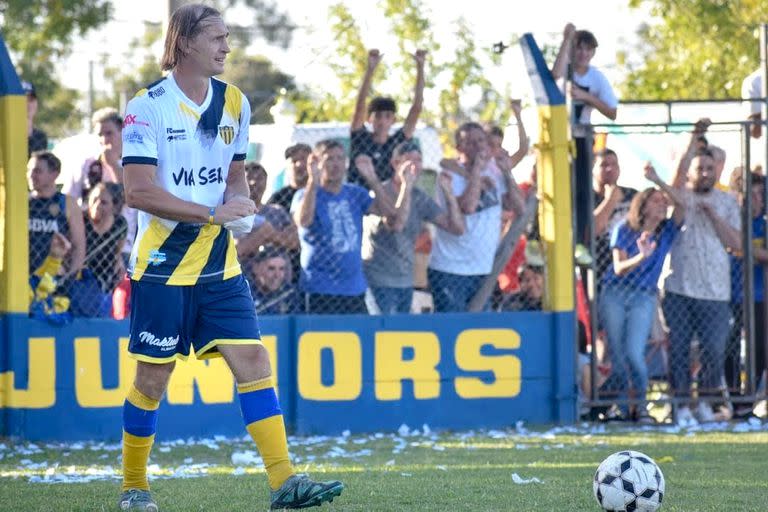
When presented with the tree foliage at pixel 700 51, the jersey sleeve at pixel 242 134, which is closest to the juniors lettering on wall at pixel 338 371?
the jersey sleeve at pixel 242 134

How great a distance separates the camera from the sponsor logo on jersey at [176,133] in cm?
665

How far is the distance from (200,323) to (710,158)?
6.49 metres

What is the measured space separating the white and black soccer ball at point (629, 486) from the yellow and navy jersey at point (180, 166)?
79.4 inches

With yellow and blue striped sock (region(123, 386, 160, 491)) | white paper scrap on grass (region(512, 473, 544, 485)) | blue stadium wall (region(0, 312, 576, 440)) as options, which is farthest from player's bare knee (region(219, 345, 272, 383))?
blue stadium wall (region(0, 312, 576, 440))

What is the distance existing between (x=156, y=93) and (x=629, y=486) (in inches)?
112

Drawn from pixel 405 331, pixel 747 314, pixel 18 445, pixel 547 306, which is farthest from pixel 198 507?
pixel 747 314

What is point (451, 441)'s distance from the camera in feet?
35.4

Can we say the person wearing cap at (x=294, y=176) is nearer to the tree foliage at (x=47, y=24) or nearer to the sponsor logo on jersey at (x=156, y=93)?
the sponsor logo on jersey at (x=156, y=93)

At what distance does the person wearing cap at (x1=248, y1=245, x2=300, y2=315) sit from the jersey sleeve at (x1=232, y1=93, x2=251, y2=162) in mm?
4475

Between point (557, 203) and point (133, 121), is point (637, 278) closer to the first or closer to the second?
point (557, 203)

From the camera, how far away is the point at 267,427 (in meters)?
6.61

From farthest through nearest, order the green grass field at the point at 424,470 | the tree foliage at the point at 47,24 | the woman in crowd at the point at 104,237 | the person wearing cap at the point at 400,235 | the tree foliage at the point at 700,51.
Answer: the tree foliage at the point at 47,24 → the tree foliage at the point at 700,51 → the person wearing cap at the point at 400,235 → the woman in crowd at the point at 104,237 → the green grass field at the point at 424,470

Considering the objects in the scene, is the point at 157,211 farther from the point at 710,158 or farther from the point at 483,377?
the point at 710,158

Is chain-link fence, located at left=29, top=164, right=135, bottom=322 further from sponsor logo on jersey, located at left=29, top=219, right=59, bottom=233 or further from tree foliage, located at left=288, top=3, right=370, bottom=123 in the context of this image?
tree foliage, located at left=288, top=3, right=370, bottom=123
